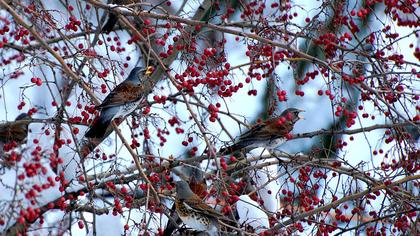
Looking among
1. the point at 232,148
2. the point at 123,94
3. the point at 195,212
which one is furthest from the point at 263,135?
the point at 123,94

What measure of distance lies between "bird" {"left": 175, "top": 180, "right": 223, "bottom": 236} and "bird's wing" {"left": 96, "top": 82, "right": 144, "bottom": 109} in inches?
21.2

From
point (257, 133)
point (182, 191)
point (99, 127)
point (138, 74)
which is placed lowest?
point (182, 191)

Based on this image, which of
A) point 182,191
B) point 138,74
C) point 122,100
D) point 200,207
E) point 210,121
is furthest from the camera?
point 138,74

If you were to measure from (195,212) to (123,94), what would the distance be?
0.73 m

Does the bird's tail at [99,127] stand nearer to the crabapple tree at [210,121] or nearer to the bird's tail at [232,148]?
the crabapple tree at [210,121]

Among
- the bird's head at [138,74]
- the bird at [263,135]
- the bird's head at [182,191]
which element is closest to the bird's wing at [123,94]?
the bird's head at [138,74]

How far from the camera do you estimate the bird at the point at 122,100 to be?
421cm

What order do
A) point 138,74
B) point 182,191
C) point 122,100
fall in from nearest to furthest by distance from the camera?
point 122,100 < point 182,191 < point 138,74

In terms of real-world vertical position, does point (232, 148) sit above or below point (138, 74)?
below

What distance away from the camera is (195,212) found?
14.1 ft

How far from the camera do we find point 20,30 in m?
4.04

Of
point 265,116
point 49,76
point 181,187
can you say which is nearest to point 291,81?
point 265,116

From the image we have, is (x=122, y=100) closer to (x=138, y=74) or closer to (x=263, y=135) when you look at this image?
(x=138, y=74)

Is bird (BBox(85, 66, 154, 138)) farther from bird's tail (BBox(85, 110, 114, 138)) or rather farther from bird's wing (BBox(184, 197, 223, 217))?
bird's wing (BBox(184, 197, 223, 217))
